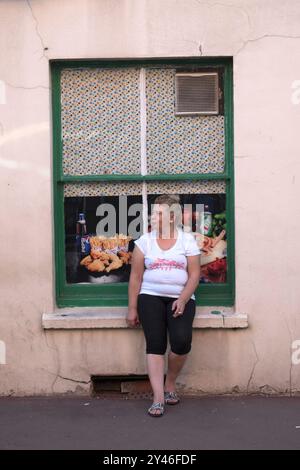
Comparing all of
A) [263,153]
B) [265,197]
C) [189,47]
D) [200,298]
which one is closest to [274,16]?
[189,47]

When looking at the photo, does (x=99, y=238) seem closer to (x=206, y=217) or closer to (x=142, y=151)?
(x=142, y=151)

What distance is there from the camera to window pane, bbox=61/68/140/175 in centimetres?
616

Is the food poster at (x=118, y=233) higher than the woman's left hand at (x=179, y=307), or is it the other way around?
the food poster at (x=118, y=233)

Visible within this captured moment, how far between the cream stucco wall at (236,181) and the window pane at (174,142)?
0.28 meters

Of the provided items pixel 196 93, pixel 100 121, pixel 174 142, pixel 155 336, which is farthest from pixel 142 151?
pixel 155 336

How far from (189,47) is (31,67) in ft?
4.35

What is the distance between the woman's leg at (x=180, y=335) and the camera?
5.64 m

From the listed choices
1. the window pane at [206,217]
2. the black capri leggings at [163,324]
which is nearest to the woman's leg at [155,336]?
the black capri leggings at [163,324]

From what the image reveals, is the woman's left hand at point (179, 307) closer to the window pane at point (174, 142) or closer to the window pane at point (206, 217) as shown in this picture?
the window pane at point (206, 217)

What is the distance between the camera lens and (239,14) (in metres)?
5.91

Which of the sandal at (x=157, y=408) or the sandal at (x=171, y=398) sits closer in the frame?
the sandal at (x=157, y=408)

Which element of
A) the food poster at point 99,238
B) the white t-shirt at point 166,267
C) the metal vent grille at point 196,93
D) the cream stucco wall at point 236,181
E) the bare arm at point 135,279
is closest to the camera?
the white t-shirt at point 166,267

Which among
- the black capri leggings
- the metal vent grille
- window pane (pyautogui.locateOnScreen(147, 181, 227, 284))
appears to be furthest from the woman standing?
the metal vent grille

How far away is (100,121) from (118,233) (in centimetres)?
99
